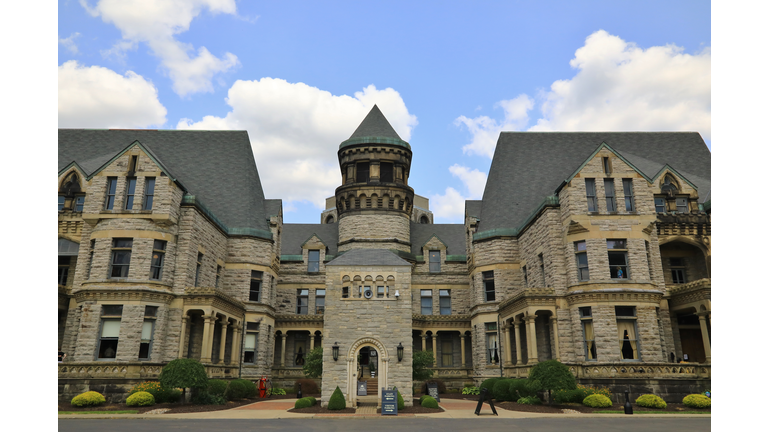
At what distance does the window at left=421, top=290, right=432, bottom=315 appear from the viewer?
43344 mm

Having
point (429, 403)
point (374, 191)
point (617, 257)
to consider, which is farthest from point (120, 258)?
point (617, 257)

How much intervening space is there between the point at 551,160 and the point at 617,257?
14.8 m

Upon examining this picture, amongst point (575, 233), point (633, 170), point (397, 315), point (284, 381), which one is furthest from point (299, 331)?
point (633, 170)

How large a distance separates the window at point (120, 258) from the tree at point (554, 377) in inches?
936

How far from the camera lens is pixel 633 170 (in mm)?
29047

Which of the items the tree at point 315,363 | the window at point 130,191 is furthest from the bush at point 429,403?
the window at point 130,191

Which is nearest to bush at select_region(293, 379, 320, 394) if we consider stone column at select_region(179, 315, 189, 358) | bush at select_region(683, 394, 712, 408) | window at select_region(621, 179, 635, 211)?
stone column at select_region(179, 315, 189, 358)

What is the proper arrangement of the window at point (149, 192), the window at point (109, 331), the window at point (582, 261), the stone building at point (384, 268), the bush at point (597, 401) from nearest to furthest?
the bush at point (597, 401) < the stone building at point (384, 268) < the window at point (109, 331) < the window at point (582, 261) < the window at point (149, 192)

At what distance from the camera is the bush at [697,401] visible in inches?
890

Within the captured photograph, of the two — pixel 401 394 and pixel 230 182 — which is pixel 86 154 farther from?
pixel 401 394

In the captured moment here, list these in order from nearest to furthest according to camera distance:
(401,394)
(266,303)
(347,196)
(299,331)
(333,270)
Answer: (401,394), (333,270), (266,303), (299,331), (347,196)

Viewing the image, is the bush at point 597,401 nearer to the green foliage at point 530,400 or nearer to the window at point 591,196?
the green foliage at point 530,400

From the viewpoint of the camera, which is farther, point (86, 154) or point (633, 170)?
point (86, 154)

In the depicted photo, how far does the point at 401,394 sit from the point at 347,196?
2542cm
